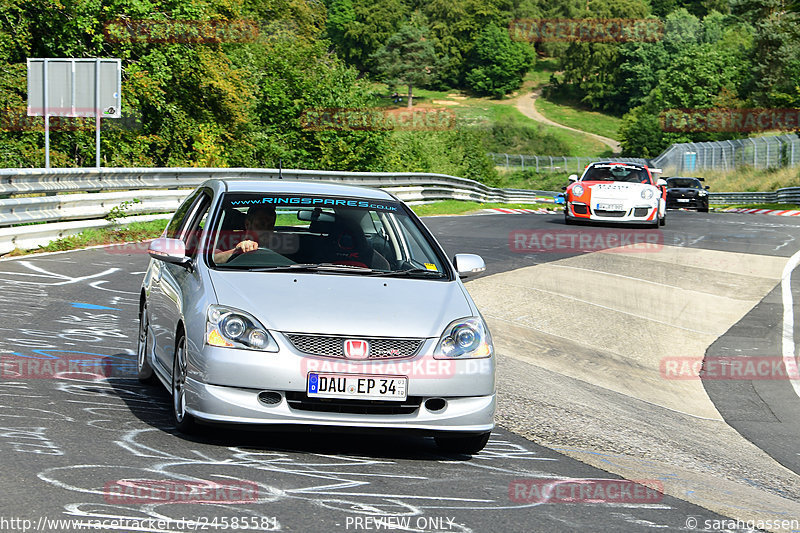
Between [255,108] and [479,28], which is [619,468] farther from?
[479,28]

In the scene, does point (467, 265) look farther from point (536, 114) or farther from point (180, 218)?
point (536, 114)

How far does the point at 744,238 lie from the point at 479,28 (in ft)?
486

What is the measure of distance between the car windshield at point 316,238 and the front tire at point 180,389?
565 millimetres

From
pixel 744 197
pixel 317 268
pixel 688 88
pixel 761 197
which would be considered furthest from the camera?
pixel 688 88

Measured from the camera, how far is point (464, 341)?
19.3 feet

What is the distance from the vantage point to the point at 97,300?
37.7ft

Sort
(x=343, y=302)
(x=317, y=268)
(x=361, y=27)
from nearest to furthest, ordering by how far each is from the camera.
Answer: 1. (x=343, y=302)
2. (x=317, y=268)
3. (x=361, y=27)

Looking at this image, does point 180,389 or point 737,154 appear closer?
point 180,389

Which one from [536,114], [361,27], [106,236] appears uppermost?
[361,27]

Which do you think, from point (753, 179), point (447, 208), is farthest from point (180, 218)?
point (753, 179)

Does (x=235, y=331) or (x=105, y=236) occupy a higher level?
(x=235, y=331)

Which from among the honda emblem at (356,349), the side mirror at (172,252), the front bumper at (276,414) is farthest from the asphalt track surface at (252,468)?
the side mirror at (172,252)

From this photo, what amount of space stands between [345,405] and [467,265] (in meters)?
1.63

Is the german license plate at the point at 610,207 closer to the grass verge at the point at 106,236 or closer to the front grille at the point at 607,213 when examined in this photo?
the front grille at the point at 607,213
